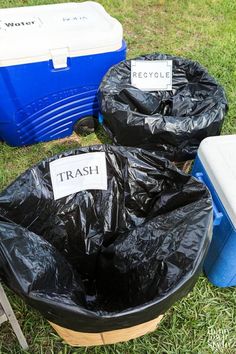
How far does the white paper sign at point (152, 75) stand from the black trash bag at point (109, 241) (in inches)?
21.2

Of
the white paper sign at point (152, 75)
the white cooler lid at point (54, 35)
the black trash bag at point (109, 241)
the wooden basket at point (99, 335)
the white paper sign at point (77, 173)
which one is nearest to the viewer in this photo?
the black trash bag at point (109, 241)

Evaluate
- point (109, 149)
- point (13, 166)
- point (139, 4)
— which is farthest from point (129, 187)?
point (139, 4)

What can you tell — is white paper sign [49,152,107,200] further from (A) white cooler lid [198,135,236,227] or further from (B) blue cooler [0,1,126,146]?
(B) blue cooler [0,1,126,146]


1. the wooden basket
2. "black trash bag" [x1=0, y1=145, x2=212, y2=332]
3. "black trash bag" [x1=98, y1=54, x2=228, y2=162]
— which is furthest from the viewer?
"black trash bag" [x1=98, y1=54, x2=228, y2=162]

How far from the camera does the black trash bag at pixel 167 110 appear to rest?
116 cm

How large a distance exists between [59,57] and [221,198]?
0.85 meters

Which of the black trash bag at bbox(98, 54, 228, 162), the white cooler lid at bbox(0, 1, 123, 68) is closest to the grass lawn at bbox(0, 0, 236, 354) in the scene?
the black trash bag at bbox(98, 54, 228, 162)

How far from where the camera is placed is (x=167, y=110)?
1.53 m

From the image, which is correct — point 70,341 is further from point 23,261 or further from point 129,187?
point 129,187

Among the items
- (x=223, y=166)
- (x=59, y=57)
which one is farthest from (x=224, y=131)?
(x=59, y=57)

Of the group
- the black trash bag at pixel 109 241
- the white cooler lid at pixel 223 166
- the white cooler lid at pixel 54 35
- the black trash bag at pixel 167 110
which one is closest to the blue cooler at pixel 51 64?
the white cooler lid at pixel 54 35

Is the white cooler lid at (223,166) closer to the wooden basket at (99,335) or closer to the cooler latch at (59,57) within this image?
the wooden basket at (99,335)

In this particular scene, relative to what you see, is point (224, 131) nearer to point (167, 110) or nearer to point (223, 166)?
point (167, 110)

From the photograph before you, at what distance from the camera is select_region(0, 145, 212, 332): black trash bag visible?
700 millimetres
